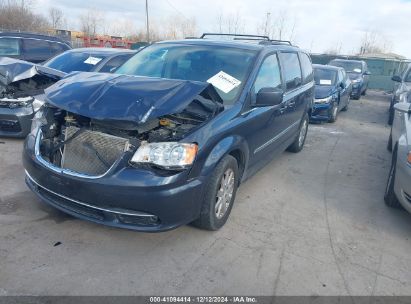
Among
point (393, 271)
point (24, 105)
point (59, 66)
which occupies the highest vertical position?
point (59, 66)

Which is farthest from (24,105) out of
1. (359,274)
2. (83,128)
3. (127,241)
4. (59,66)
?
(359,274)

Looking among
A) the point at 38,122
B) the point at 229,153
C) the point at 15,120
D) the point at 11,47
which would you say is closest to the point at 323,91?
the point at 229,153

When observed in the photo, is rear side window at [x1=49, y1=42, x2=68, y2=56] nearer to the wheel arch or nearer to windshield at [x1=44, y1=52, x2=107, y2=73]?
windshield at [x1=44, y1=52, x2=107, y2=73]

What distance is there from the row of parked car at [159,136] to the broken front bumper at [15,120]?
2351mm

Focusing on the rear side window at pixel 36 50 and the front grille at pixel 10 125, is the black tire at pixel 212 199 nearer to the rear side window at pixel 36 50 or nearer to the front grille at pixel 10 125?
the front grille at pixel 10 125

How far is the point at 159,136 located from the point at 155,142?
0.09 metres

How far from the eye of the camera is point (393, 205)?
4312 millimetres

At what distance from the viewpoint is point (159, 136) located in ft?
9.73

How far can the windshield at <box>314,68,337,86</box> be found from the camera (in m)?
9.70

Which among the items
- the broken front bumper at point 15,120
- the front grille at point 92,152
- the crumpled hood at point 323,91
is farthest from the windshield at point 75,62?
the crumpled hood at point 323,91

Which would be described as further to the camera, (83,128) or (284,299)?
(83,128)

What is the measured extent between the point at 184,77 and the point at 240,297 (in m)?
2.38

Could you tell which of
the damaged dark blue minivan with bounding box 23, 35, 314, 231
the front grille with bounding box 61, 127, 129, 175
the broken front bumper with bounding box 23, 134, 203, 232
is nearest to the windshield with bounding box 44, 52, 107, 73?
the damaged dark blue minivan with bounding box 23, 35, 314, 231

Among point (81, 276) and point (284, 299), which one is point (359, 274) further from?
point (81, 276)
